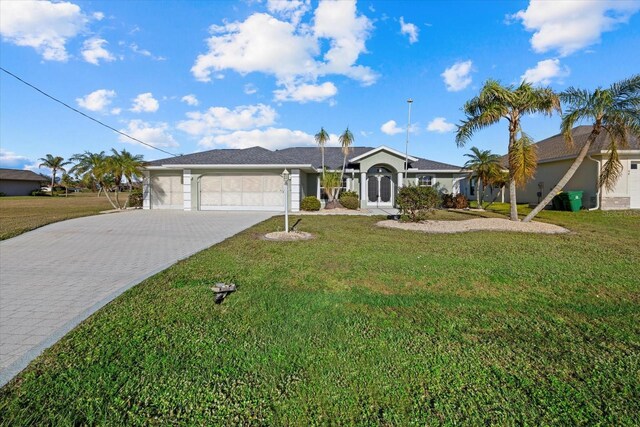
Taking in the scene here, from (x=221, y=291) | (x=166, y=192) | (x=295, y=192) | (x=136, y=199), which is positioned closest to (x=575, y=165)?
(x=221, y=291)

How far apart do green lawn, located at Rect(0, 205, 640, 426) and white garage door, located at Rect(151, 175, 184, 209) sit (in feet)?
58.0

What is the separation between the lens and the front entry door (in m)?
23.8

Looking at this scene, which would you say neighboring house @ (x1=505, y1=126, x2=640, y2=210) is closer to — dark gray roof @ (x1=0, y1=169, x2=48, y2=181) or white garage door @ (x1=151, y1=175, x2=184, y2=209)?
white garage door @ (x1=151, y1=175, x2=184, y2=209)

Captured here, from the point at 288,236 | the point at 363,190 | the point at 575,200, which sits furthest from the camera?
the point at 363,190

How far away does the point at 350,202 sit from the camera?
21.5 m

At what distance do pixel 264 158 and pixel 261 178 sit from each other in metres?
1.52

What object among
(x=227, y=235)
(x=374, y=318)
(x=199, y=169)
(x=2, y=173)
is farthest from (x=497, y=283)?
(x=2, y=173)

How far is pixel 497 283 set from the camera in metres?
5.38

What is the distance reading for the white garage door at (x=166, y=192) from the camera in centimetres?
2195

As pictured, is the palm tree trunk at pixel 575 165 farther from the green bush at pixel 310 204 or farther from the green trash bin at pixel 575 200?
the green bush at pixel 310 204

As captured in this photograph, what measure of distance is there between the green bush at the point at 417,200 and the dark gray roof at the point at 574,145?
833 cm

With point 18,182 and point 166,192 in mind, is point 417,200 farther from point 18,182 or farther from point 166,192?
point 18,182

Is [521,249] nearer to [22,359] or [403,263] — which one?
[403,263]

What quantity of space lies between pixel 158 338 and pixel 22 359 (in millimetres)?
1186
